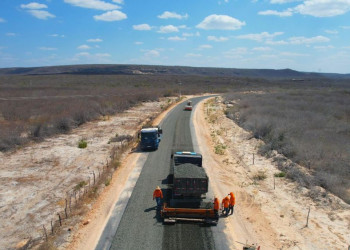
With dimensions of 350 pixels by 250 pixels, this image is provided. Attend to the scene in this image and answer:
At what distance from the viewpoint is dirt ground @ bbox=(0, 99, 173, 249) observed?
1548cm

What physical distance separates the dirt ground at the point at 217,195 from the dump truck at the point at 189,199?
1.25m

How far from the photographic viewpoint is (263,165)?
25156 mm

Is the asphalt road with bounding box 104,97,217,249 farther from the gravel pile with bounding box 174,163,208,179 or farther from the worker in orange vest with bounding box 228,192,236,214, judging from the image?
the gravel pile with bounding box 174,163,208,179

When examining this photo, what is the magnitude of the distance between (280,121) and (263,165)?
14615mm

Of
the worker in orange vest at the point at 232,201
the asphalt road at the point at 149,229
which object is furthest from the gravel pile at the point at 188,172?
the asphalt road at the point at 149,229

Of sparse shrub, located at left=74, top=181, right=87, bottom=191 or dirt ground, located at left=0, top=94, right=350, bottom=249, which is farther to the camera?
sparse shrub, located at left=74, top=181, right=87, bottom=191

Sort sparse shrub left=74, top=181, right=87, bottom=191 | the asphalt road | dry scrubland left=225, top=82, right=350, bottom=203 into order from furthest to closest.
A: 1. dry scrubland left=225, top=82, right=350, bottom=203
2. sparse shrub left=74, top=181, right=87, bottom=191
3. the asphalt road

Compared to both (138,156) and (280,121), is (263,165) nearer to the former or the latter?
(138,156)

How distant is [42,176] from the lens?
73.8ft

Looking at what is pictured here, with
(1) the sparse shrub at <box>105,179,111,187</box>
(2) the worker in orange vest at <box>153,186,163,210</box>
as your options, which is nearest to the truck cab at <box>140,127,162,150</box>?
(1) the sparse shrub at <box>105,179,111,187</box>

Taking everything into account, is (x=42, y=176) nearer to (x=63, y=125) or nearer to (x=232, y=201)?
(x=232, y=201)

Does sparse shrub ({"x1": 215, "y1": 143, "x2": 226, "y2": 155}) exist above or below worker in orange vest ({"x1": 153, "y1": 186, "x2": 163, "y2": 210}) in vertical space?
below

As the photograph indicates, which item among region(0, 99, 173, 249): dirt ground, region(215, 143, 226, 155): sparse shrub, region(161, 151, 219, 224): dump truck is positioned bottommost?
region(0, 99, 173, 249): dirt ground

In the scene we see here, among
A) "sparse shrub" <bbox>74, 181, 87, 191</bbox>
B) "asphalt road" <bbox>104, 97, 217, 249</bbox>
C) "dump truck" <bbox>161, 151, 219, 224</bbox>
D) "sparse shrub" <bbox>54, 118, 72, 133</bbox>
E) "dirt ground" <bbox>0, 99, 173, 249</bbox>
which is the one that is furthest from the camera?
"sparse shrub" <bbox>54, 118, 72, 133</bbox>
